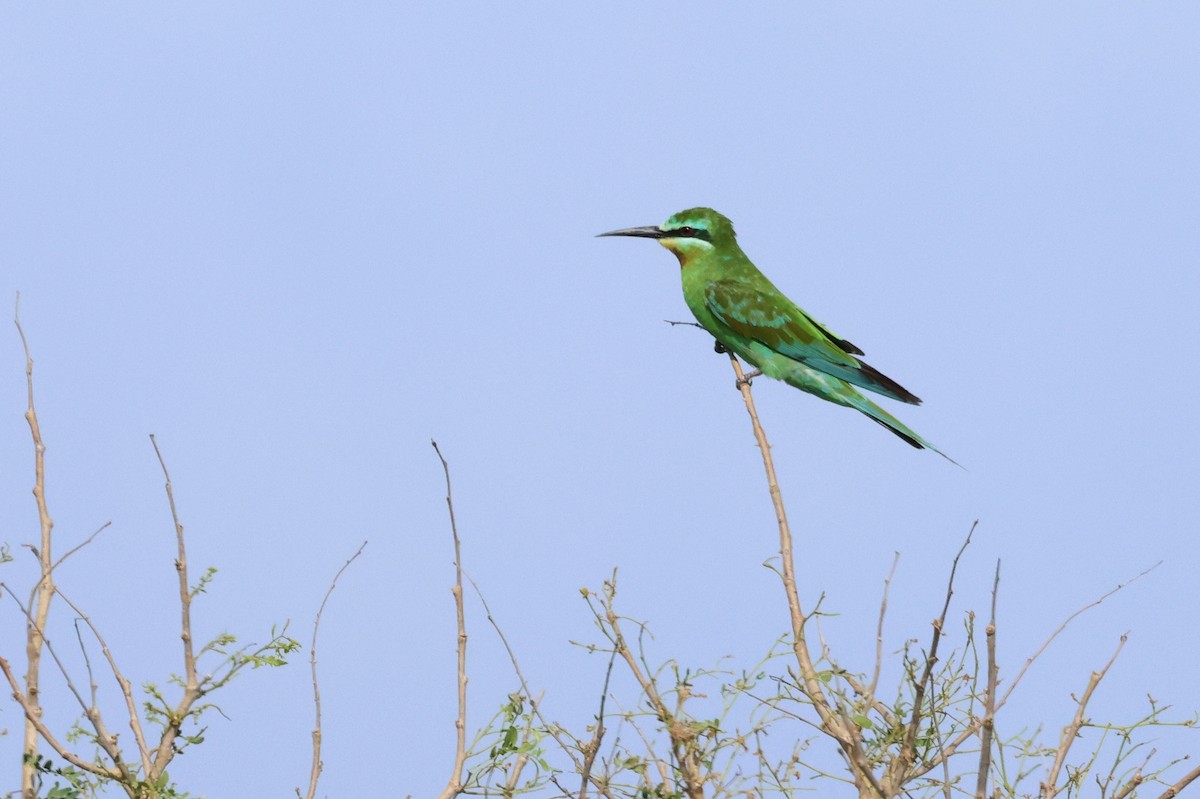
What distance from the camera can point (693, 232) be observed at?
8.19 meters

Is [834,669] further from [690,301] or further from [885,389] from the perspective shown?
[690,301]

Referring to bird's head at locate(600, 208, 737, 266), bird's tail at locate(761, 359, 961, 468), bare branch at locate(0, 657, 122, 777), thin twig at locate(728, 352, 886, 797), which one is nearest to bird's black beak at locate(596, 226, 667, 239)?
bird's head at locate(600, 208, 737, 266)

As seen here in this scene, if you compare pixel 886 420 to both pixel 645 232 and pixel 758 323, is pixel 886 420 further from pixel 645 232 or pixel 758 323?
pixel 645 232

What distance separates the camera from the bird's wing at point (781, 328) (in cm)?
739

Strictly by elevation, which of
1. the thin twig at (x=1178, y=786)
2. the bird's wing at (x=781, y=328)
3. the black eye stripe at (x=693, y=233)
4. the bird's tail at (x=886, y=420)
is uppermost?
the black eye stripe at (x=693, y=233)

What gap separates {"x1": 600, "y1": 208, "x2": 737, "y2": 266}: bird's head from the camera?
321 inches

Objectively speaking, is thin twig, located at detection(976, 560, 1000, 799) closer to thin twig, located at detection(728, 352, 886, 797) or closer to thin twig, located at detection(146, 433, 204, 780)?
thin twig, located at detection(728, 352, 886, 797)

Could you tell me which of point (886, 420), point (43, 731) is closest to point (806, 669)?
point (43, 731)

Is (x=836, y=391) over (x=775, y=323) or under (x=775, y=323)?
under

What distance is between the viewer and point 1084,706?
363 cm

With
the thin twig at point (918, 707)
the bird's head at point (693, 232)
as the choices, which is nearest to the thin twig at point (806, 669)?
the thin twig at point (918, 707)

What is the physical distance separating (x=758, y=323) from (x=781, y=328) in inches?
5.4

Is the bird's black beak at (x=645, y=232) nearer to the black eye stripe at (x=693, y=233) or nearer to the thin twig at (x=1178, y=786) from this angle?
the black eye stripe at (x=693, y=233)

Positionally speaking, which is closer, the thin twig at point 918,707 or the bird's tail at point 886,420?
the thin twig at point 918,707
